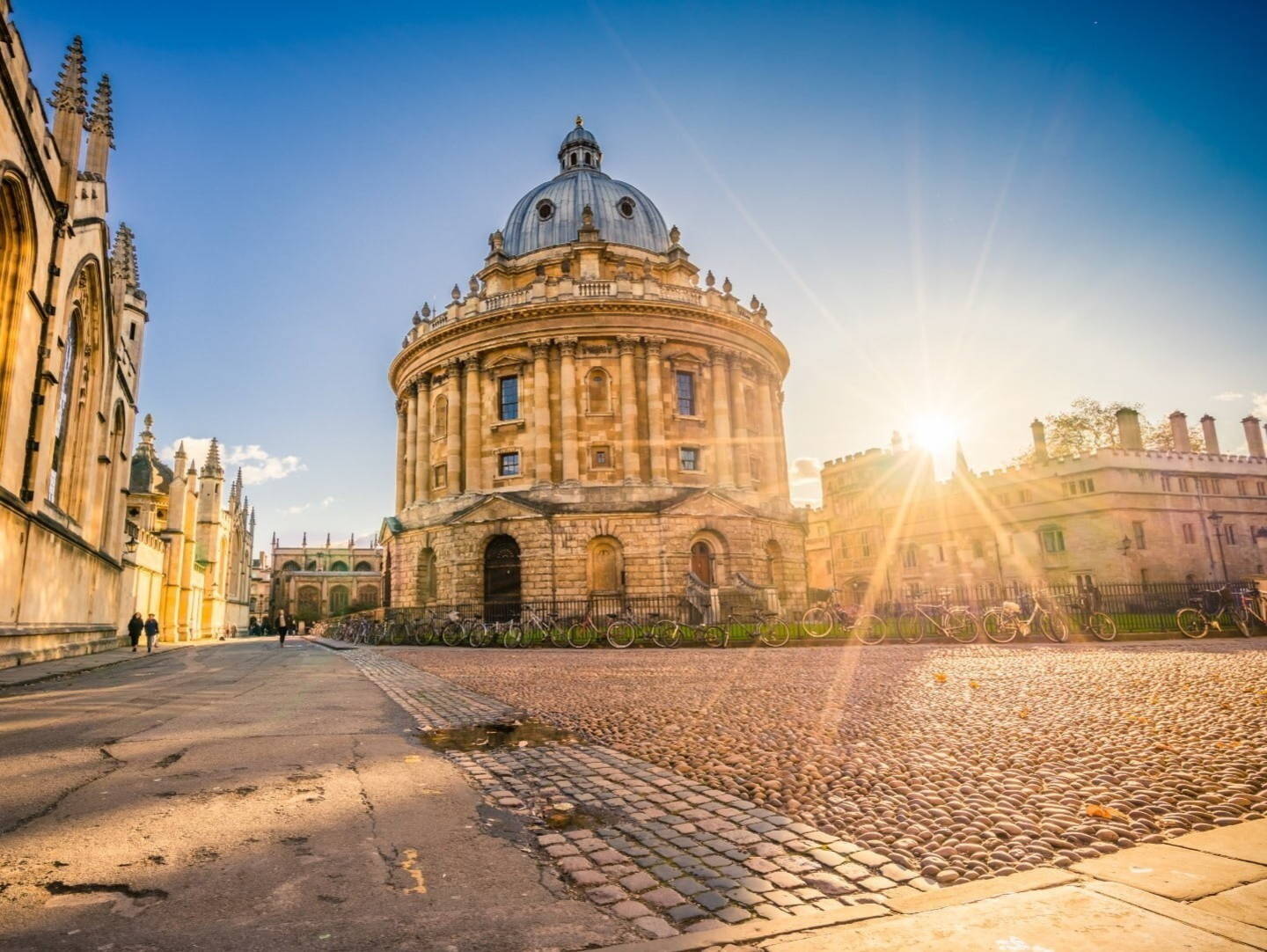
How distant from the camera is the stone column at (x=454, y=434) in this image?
35156 mm

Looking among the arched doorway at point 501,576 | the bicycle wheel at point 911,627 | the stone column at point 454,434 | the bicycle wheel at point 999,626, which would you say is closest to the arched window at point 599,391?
the stone column at point 454,434

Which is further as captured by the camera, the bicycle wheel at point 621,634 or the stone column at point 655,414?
the stone column at point 655,414

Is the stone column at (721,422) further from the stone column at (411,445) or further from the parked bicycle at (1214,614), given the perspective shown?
the parked bicycle at (1214,614)

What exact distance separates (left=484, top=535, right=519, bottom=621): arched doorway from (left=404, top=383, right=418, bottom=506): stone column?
807 centimetres

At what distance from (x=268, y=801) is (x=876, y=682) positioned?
8291 millimetres

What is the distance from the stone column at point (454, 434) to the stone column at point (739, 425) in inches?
542

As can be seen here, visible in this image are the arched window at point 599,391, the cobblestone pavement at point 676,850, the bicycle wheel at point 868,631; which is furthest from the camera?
the arched window at point 599,391

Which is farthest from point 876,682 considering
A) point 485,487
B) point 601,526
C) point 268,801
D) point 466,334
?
point 466,334

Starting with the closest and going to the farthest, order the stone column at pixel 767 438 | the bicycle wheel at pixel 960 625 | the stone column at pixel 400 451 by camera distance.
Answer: the bicycle wheel at pixel 960 625
the stone column at pixel 767 438
the stone column at pixel 400 451

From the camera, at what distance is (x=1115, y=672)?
1078 centimetres

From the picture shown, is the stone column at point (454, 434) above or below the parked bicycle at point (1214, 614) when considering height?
above

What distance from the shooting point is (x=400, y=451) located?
41.3m

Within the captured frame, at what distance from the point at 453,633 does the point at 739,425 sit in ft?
58.1

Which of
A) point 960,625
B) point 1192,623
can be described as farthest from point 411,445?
point 1192,623
